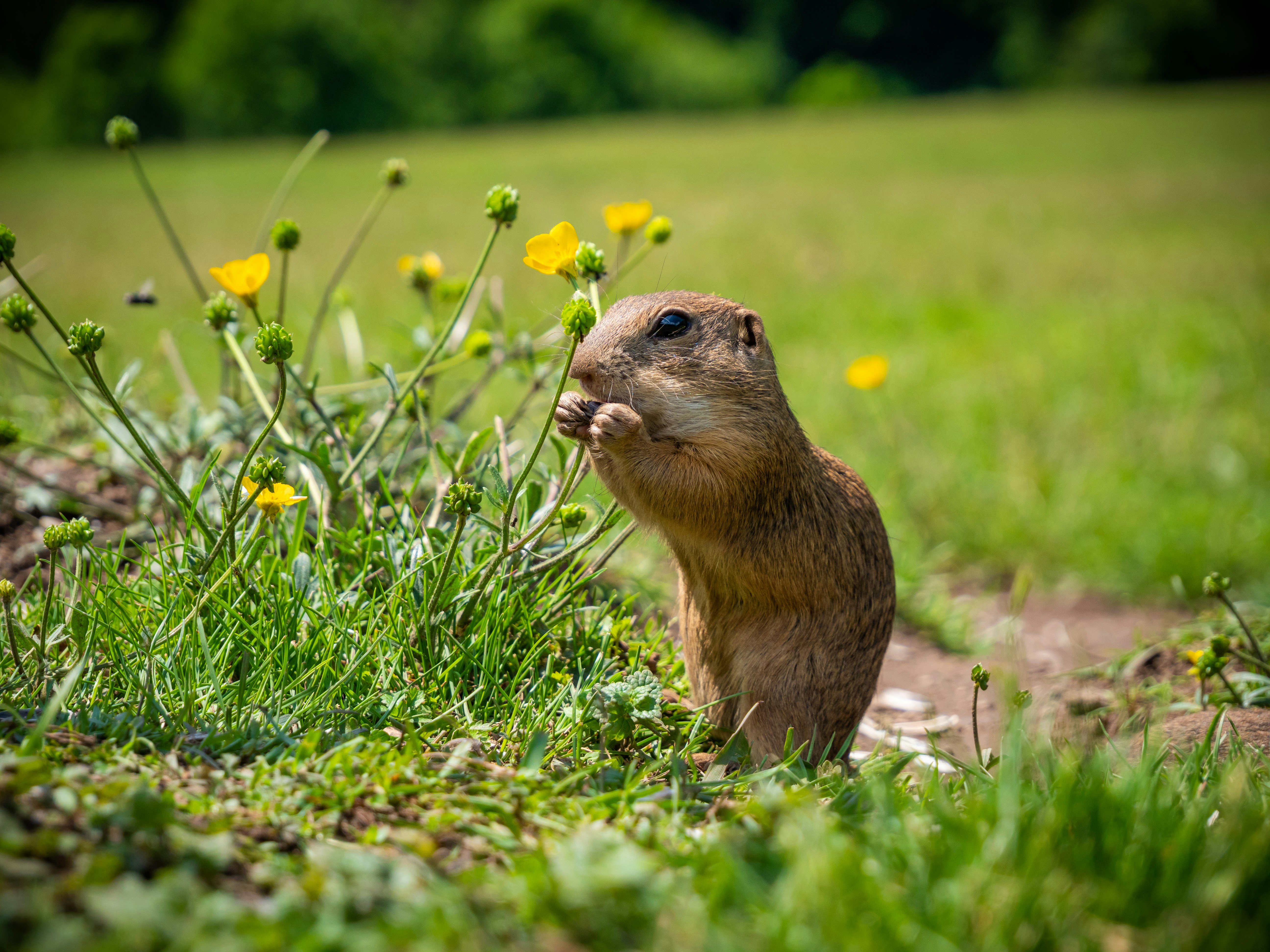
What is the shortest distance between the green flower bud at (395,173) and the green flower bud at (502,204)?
1.66ft

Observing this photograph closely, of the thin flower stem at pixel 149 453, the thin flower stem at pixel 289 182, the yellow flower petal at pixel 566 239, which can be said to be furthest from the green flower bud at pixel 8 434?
the yellow flower petal at pixel 566 239

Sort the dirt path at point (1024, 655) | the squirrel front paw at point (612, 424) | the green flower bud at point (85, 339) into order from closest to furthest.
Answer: the green flower bud at point (85, 339) → the squirrel front paw at point (612, 424) → the dirt path at point (1024, 655)

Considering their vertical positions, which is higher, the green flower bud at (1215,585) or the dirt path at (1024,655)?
the green flower bud at (1215,585)

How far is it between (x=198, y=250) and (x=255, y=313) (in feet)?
35.9

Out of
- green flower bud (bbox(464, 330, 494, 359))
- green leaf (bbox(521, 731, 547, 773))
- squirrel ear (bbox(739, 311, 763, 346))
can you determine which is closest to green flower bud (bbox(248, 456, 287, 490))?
green leaf (bbox(521, 731, 547, 773))

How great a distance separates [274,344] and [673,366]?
1.06m

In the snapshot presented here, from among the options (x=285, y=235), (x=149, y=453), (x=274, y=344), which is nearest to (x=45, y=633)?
(x=149, y=453)

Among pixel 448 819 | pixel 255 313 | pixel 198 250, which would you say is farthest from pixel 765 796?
pixel 198 250

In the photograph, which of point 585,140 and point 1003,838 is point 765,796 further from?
point 585,140

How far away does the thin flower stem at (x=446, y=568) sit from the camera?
6.78 ft

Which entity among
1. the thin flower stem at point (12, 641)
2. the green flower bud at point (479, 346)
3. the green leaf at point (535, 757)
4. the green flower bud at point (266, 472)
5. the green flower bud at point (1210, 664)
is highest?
the green flower bud at point (479, 346)

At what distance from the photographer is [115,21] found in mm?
40812

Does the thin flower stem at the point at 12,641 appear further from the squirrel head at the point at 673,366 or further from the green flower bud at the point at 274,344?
the squirrel head at the point at 673,366

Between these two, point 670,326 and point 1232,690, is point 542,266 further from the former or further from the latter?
point 1232,690
